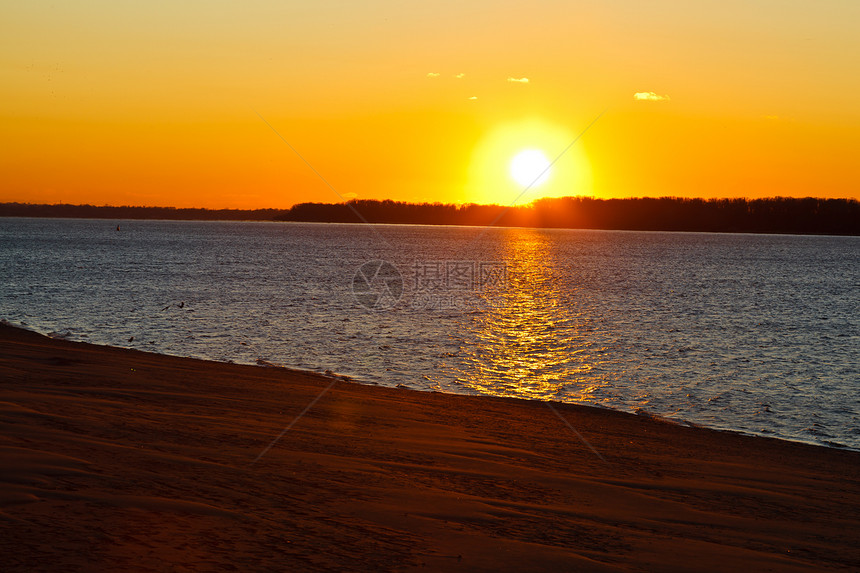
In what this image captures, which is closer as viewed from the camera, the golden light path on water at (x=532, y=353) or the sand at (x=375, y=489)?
the sand at (x=375, y=489)

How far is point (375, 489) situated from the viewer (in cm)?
851

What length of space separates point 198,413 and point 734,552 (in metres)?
8.69

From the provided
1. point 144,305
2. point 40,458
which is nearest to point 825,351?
point 40,458

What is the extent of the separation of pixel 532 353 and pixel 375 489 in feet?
67.4

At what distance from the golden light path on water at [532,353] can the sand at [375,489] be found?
243 inches

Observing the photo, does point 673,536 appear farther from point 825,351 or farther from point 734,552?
point 825,351

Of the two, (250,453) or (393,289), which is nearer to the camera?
(250,453)

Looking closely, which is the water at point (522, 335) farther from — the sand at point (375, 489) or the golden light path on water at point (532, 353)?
the sand at point (375, 489)

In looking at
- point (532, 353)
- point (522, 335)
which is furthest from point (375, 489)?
point (522, 335)

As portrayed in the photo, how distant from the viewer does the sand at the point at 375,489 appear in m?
6.45

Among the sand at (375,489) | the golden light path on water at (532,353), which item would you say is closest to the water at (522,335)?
the golden light path on water at (532,353)

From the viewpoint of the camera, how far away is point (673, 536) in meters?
7.85

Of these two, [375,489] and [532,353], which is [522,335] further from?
[375,489]

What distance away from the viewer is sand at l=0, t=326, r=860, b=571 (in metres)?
6.45
